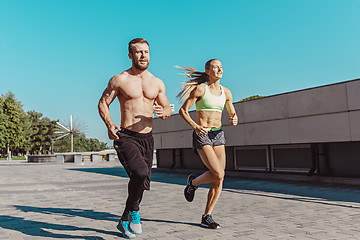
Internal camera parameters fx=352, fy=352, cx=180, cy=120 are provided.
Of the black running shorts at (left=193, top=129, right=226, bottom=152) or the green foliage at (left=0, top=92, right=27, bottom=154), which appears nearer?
the black running shorts at (left=193, top=129, right=226, bottom=152)

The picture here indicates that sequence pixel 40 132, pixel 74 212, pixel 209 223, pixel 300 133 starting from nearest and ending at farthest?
1. pixel 209 223
2. pixel 74 212
3. pixel 300 133
4. pixel 40 132

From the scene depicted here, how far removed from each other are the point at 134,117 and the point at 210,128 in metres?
1.13

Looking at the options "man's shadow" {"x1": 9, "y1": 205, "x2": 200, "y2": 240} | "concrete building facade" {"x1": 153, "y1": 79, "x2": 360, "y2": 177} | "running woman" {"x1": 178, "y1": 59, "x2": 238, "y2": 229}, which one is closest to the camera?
"man's shadow" {"x1": 9, "y1": 205, "x2": 200, "y2": 240}

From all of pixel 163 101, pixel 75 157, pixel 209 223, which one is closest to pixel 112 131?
pixel 163 101

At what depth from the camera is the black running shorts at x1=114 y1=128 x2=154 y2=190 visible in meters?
4.19

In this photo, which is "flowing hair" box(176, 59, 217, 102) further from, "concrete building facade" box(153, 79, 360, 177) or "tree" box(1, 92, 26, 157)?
"tree" box(1, 92, 26, 157)

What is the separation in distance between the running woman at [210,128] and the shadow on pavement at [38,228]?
136 centimetres

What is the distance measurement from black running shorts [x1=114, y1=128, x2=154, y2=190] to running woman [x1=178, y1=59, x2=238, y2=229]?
2.38 ft

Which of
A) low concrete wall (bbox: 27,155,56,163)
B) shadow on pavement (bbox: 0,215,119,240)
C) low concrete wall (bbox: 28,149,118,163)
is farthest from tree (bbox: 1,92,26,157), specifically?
shadow on pavement (bbox: 0,215,119,240)

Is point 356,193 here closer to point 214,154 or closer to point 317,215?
point 317,215

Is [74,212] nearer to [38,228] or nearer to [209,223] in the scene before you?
[38,228]

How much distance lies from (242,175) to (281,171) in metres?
1.74

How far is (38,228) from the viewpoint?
4.94 meters

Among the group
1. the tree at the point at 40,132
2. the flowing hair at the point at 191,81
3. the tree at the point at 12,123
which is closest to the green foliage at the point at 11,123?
the tree at the point at 12,123
